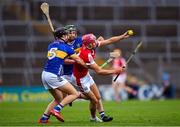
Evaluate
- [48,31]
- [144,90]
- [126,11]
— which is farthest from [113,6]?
[144,90]

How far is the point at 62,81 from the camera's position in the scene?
17.5m

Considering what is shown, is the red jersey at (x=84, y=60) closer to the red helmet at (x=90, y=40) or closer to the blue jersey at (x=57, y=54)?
the red helmet at (x=90, y=40)

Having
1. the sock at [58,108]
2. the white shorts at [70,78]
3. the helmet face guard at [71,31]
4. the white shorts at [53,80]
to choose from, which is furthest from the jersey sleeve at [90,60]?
the sock at [58,108]

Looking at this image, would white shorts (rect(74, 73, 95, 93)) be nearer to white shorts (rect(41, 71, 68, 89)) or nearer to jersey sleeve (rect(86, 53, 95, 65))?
jersey sleeve (rect(86, 53, 95, 65))

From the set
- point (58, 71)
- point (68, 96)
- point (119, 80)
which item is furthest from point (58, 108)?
point (119, 80)

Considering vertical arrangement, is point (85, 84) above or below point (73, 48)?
below

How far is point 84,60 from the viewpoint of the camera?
17.9 meters

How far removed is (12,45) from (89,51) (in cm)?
2240

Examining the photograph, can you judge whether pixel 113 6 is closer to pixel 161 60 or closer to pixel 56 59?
pixel 161 60

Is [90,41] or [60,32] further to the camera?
[90,41]

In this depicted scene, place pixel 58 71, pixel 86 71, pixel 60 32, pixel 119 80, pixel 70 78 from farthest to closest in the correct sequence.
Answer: pixel 119 80, pixel 70 78, pixel 86 71, pixel 60 32, pixel 58 71

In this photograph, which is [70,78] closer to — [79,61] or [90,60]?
[90,60]

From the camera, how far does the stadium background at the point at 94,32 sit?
126 feet

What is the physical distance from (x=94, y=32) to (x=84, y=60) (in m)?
22.8
